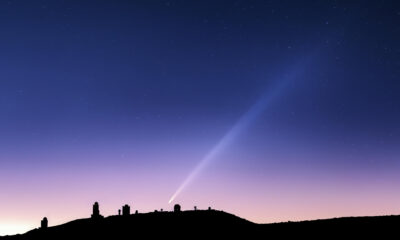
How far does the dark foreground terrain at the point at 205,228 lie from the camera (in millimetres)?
24094

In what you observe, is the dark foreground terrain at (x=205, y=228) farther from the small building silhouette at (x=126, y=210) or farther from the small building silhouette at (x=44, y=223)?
the small building silhouette at (x=126, y=210)

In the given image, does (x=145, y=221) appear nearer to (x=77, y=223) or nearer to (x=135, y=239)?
(x=135, y=239)

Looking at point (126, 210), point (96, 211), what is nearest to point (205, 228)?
point (126, 210)

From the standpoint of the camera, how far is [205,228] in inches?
1241

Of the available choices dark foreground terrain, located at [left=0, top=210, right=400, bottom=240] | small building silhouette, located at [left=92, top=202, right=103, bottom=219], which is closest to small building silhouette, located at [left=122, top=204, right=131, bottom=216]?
dark foreground terrain, located at [left=0, top=210, right=400, bottom=240]

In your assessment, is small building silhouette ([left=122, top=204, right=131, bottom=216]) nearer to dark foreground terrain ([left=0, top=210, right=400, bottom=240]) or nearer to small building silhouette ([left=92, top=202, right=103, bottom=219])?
dark foreground terrain ([left=0, top=210, right=400, bottom=240])

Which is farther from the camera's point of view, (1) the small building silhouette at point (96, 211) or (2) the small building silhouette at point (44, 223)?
(2) the small building silhouette at point (44, 223)

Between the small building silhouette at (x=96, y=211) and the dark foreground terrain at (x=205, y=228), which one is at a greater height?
the small building silhouette at (x=96, y=211)

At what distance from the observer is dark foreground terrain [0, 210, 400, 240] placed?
24094mm

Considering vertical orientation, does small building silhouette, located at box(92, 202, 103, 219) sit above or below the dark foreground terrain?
above

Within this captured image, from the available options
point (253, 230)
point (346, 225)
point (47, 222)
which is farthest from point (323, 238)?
point (47, 222)

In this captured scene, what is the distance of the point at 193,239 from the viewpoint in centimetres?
2923

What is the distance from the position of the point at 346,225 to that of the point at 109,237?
1690cm

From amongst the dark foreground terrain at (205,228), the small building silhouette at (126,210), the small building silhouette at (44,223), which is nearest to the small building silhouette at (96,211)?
the dark foreground terrain at (205,228)
